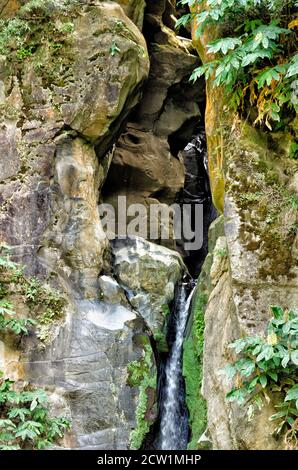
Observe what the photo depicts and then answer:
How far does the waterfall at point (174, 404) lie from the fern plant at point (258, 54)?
491cm

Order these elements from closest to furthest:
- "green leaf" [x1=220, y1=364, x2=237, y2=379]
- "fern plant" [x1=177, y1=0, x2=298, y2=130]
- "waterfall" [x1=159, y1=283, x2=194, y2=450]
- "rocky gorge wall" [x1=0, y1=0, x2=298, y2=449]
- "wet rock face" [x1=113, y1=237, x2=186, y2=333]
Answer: "green leaf" [x1=220, y1=364, x2=237, y2=379]
"fern plant" [x1=177, y1=0, x2=298, y2=130]
"rocky gorge wall" [x1=0, y1=0, x2=298, y2=449]
"waterfall" [x1=159, y1=283, x2=194, y2=450]
"wet rock face" [x1=113, y1=237, x2=186, y2=333]

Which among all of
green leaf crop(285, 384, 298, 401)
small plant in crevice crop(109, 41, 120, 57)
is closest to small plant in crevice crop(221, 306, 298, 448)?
green leaf crop(285, 384, 298, 401)

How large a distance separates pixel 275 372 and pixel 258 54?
358 cm

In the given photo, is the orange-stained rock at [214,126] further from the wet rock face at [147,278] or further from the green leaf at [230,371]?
the green leaf at [230,371]

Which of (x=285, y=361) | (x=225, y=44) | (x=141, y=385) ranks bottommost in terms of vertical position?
(x=141, y=385)

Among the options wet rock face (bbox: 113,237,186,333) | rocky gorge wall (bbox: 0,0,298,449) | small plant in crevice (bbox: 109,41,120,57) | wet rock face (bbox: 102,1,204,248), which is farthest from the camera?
wet rock face (bbox: 102,1,204,248)

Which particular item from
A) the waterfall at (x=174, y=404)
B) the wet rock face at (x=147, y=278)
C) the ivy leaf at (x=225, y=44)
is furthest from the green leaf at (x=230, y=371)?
the wet rock face at (x=147, y=278)

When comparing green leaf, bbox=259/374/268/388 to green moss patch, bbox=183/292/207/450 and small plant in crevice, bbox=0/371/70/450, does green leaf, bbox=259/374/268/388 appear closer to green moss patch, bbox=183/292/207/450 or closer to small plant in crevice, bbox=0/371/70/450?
green moss patch, bbox=183/292/207/450

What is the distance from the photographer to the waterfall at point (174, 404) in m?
8.20

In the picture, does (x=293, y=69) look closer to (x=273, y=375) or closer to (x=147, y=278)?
(x=273, y=375)

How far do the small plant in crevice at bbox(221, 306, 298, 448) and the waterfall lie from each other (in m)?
3.65

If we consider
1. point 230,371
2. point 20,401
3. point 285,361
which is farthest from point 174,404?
point 285,361

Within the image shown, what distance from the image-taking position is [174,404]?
8.53 metres

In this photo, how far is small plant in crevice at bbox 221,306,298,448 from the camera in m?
4.70
